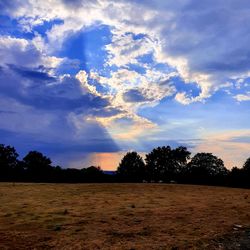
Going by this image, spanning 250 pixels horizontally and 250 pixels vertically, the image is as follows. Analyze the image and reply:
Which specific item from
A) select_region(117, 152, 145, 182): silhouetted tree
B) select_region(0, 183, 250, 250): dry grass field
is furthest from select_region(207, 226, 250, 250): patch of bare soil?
select_region(117, 152, 145, 182): silhouetted tree

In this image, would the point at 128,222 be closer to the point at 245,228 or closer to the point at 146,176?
the point at 245,228

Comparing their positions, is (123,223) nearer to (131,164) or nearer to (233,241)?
(233,241)

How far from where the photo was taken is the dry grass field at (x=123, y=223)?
11.8 meters

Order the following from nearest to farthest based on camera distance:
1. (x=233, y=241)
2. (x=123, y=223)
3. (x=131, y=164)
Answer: (x=233, y=241)
(x=123, y=223)
(x=131, y=164)

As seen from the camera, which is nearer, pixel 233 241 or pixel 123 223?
pixel 233 241

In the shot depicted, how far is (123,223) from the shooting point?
14703 mm

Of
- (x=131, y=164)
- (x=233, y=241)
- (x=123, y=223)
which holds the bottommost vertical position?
(x=233, y=241)

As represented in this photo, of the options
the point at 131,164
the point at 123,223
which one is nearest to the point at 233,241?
the point at 123,223

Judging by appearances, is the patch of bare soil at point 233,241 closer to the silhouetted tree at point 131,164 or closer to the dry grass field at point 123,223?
the dry grass field at point 123,223

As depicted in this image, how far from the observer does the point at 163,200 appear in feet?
72.6

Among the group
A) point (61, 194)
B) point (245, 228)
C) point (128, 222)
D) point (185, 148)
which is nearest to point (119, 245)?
point (128, 222)

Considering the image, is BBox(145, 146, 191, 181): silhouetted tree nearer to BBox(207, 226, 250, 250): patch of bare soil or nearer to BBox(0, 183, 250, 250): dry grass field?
BBox(0, 183, 250, 250): dry grass field

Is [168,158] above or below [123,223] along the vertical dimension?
above

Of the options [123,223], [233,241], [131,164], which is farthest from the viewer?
[131,164]
